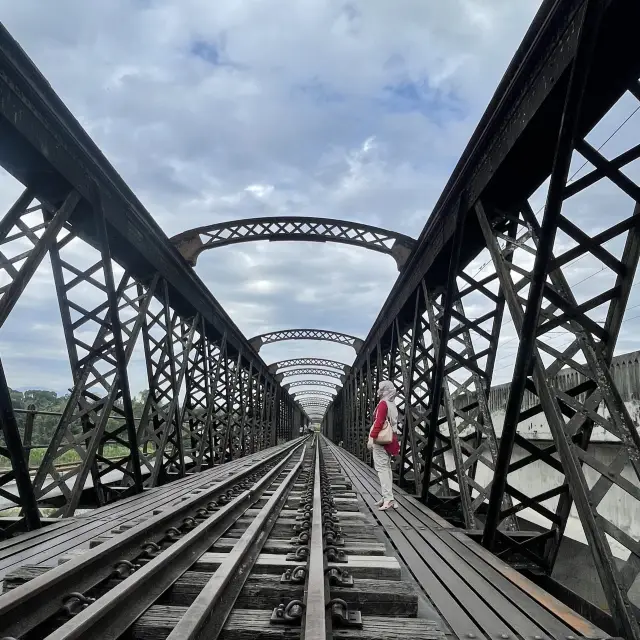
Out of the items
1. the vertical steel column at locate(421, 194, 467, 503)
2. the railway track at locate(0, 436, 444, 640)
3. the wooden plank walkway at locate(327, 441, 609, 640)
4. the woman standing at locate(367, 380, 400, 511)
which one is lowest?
the wooden plank walkway at locate(327, 441, 609, 640)

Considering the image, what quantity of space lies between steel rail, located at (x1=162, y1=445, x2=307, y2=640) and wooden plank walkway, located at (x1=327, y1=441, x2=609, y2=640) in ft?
3.66

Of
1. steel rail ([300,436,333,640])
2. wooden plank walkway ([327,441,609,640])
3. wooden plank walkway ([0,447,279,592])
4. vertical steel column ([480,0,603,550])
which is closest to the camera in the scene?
steel rail ([300,436,333,640])

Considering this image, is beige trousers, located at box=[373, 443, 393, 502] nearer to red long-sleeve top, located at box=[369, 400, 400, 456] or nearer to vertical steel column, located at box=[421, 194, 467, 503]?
red long-sleeve top, located at box=[369, 400, 400, 456]

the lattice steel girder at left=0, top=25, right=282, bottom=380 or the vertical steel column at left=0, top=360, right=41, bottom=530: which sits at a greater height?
the lattice steel girder at left=0, top=25, right=282, bottom=380

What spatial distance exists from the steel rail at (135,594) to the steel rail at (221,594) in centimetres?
32

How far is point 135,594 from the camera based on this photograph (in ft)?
8.20

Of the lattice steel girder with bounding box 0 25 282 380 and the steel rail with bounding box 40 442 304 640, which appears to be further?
the lattice steel girder with bounding box 0 25 282 380

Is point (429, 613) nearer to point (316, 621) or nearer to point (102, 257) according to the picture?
point (316, 621)

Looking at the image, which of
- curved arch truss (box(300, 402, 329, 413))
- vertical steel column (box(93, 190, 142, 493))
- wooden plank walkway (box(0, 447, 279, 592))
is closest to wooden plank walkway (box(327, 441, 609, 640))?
wooden plank walkway (box(0, 447, 279, 592))

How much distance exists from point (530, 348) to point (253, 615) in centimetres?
262

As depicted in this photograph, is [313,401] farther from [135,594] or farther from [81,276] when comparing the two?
[135,594]

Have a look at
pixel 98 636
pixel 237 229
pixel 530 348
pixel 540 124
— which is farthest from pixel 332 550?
pixel 237 229

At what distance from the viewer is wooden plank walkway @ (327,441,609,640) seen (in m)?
2.31

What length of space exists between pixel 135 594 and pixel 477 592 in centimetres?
197
